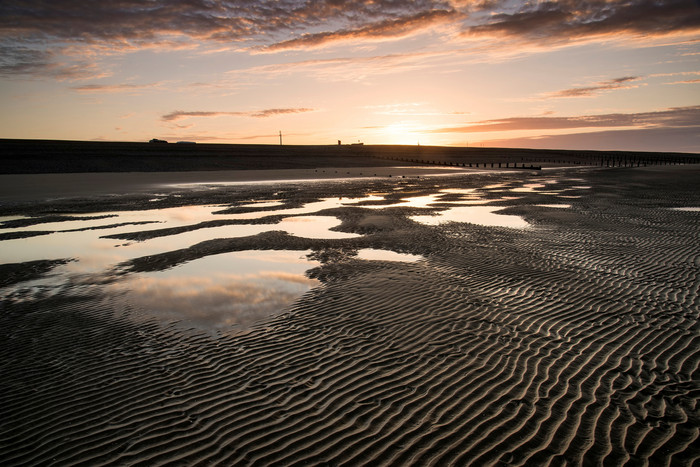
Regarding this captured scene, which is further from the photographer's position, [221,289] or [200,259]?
[200,259]

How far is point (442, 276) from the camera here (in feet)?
35.1

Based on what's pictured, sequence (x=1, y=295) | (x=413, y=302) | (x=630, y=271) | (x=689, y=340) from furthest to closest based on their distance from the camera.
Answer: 1. (x=630, y=271)
2. (x=1, y=295)
3. (x=413, y=302)
4. (x=689, y=340)

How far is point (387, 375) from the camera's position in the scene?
602 centimetres

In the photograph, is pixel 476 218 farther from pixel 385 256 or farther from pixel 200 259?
pixel 200 259

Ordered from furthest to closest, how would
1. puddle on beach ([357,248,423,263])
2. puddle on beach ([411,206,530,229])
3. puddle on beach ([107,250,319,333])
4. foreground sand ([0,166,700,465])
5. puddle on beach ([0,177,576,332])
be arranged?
puddle on beach ([411,206,530,229]) < puddle on beach ([357,248,423,263]) < puddle on beach ([0,177,576,332]) < puddle on beach ([107,250,319,333]) < foreground sand ([0,166,700,465])

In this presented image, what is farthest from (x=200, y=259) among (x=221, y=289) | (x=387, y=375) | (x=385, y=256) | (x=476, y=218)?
(x=476, y=218)

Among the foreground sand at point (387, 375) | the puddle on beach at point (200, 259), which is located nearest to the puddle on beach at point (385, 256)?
the puddle on beach at point (200, 259)

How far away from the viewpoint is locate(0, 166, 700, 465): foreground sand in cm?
457

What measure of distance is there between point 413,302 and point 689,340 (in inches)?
185

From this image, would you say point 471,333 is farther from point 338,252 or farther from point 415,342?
point 338,252

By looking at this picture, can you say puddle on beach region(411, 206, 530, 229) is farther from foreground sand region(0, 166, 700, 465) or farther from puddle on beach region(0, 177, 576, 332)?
foreground sand region(0, 166, 700, 465)

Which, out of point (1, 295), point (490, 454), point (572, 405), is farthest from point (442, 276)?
point (1, 295)

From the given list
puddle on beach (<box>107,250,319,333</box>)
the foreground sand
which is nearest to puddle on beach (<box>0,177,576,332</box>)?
puddle on beach (<box>107,250,319,333</box>)

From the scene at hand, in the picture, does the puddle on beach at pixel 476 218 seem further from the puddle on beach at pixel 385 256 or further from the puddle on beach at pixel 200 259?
the puddle on beach at pixel 385 256
